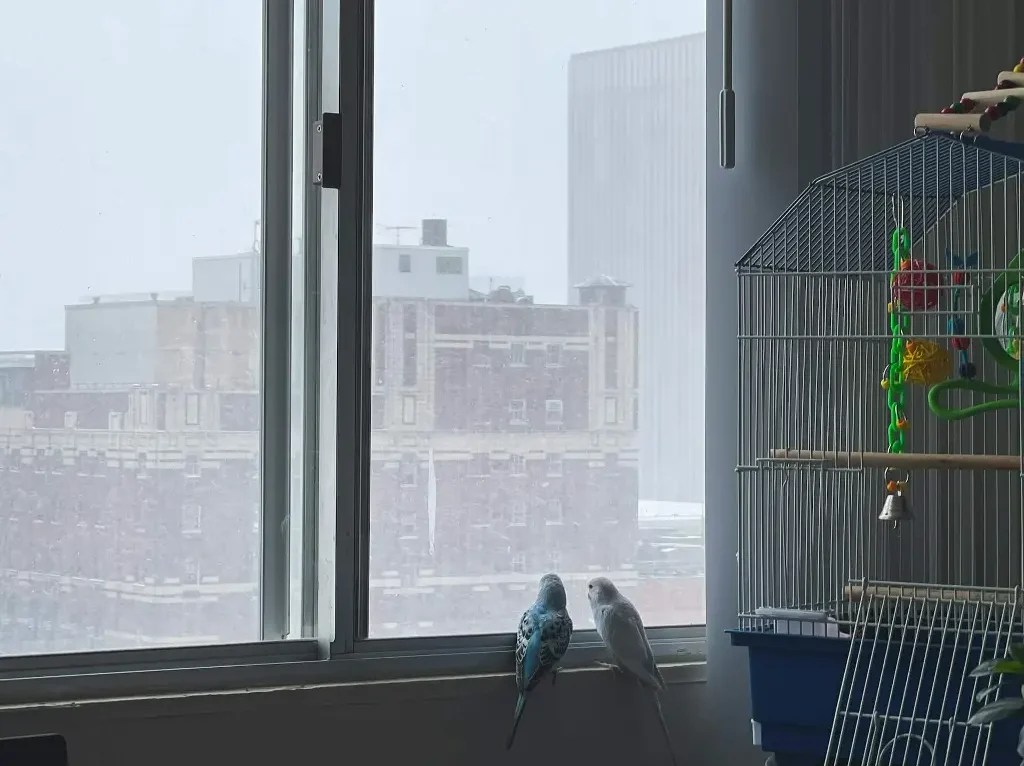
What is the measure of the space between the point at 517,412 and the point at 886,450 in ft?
1.88

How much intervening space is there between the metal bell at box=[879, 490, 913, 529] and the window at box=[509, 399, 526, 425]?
58cm

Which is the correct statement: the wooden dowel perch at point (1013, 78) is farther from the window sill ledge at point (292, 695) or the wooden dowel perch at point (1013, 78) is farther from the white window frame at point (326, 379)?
the window sill ledge at point (292, 695)

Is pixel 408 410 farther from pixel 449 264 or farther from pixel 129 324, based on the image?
pixel 129 324

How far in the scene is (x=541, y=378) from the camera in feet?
6.49

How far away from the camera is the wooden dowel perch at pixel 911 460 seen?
1.58 meters

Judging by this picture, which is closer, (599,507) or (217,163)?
(217,163)

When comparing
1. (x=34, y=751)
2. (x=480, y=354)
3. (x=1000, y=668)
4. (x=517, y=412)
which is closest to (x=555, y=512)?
(x=517, y=412)

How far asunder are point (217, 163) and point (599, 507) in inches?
31.6

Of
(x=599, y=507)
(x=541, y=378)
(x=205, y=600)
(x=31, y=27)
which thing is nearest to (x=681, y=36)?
(x=541, y=378)

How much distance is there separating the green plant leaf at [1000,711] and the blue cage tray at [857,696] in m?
0.08

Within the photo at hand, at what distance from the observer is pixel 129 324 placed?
174 centimetres

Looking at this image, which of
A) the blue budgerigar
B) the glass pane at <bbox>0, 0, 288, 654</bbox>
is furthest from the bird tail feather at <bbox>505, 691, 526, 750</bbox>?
the glass pane at <bbox>0, 0, 288, 654</bbox>

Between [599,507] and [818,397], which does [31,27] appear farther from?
[818,397]

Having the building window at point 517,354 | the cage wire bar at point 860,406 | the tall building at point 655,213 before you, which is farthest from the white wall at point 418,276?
the cage wire bar at point 860,406
